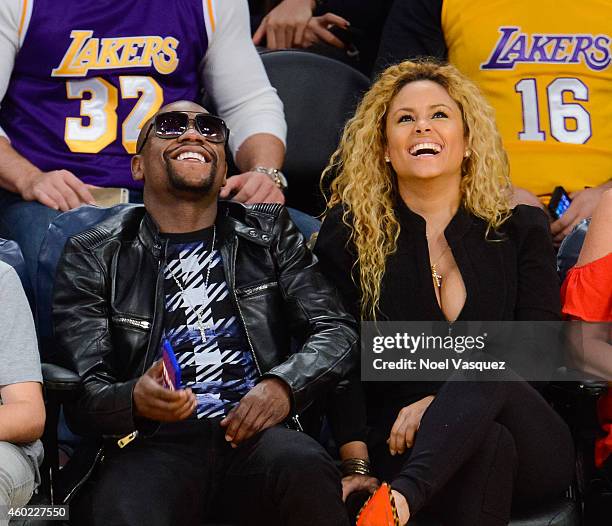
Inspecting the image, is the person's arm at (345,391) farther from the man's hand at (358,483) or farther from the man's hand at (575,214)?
the man's hand at (575,214)

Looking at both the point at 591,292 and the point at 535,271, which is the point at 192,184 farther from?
the point at 591,292

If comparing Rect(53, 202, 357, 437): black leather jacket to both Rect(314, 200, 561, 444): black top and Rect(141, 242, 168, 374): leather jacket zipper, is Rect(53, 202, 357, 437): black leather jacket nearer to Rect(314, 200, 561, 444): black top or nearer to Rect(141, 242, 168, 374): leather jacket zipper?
Rect(141, 242, 168, 374): leather jacket zipper

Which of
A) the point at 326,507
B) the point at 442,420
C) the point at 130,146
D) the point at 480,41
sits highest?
the point at 480,41

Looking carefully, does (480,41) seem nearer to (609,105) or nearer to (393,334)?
(609,105)

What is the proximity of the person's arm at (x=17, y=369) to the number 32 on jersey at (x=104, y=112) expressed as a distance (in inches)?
35.0

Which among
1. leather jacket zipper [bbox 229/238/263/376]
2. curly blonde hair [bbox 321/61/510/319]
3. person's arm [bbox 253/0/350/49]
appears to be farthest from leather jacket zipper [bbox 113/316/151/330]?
person's arm [bbox 253/0/350/49]

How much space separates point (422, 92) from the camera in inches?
130

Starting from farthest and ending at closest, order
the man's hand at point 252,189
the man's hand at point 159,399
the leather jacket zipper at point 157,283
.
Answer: the man's hand at point 252,189, the leather jacket zipper at point 157,283, the man's hand at point 159,399

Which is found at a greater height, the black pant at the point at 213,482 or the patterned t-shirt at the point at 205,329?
the patterned t-shirt at the point at 205,329

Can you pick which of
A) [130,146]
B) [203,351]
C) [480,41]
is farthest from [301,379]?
[480,41]

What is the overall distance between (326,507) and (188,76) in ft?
5.39

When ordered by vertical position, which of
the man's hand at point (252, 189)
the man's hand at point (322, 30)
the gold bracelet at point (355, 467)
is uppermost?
the man's hand at point (322, 30)

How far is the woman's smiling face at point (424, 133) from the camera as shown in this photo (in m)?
3.21

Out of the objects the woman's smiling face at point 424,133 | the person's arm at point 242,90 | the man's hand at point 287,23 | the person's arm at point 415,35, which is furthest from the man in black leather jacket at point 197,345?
the man's hand at point 287,23
